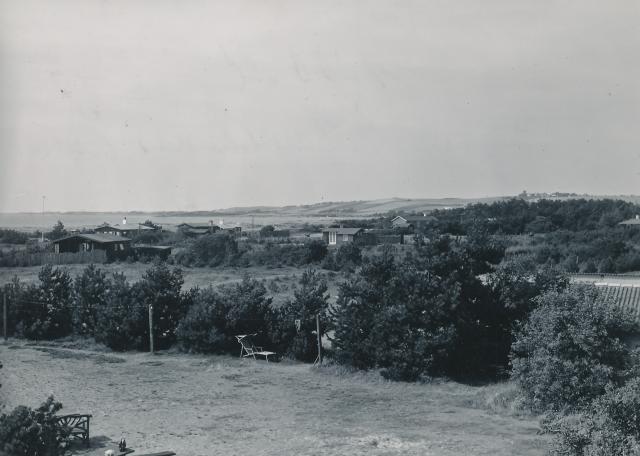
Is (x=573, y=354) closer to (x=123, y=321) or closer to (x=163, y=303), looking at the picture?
(x=163, y=303)

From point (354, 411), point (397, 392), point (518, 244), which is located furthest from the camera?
point (518, 244)

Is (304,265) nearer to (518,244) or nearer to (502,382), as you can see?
(518,244)

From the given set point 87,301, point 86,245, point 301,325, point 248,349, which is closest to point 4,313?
point 87,301

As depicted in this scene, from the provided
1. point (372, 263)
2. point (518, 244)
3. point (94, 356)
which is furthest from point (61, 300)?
point (518, 244)

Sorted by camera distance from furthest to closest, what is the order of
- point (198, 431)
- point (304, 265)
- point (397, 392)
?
1. point (304, 265)
2. point (397, 392)
3. point (198, 431)

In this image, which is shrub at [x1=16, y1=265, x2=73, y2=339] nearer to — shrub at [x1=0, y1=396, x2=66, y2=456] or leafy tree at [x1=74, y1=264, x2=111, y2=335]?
leafy tree at [x1=74, y1=264, x2=111, y2=335]

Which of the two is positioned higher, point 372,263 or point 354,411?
point 372,263

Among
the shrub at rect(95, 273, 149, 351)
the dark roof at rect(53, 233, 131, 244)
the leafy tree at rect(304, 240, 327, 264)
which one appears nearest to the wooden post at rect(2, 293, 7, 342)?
the shrub at rect(95, 273, 149, 351)
